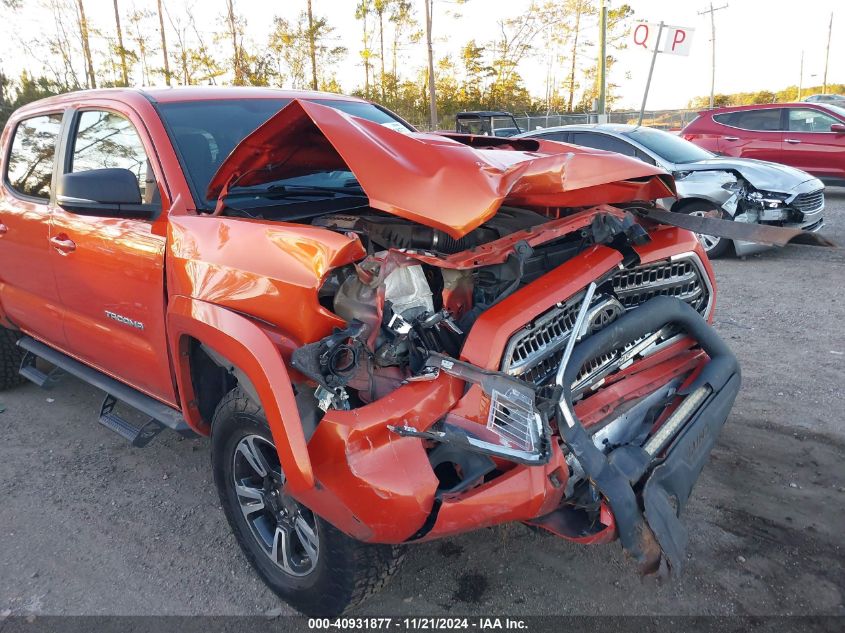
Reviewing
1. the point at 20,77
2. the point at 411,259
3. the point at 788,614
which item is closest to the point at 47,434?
the point at 411,259

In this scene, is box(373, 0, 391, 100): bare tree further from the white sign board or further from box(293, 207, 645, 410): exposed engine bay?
box(293, 207, 645, 410): exposed engine bay

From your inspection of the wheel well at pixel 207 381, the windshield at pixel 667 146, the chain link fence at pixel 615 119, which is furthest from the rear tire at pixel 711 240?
the chain link fence at pixel 615 119

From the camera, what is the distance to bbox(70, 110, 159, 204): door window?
3.07m

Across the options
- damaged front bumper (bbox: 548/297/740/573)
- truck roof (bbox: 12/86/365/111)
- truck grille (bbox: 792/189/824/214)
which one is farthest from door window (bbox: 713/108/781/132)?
damaged front bumper (bbox: 548/297/740/573)

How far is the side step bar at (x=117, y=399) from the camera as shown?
300cm

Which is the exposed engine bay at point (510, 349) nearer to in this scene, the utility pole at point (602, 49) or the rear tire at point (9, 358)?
the rear tire at point (9, 358)

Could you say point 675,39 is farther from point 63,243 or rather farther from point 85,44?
point 85,44

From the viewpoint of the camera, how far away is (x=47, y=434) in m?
4.18

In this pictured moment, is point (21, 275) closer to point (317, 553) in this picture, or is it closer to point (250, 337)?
point (250, 337)

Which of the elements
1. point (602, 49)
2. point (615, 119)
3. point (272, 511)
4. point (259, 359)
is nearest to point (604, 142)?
point (272, 511)

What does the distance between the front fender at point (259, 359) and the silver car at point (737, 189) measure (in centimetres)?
619

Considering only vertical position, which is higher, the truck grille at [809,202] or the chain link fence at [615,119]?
the chain link fence at [615,119]

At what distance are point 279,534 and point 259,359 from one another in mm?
824

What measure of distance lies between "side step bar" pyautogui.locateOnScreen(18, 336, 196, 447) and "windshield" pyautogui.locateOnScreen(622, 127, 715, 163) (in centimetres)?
699
